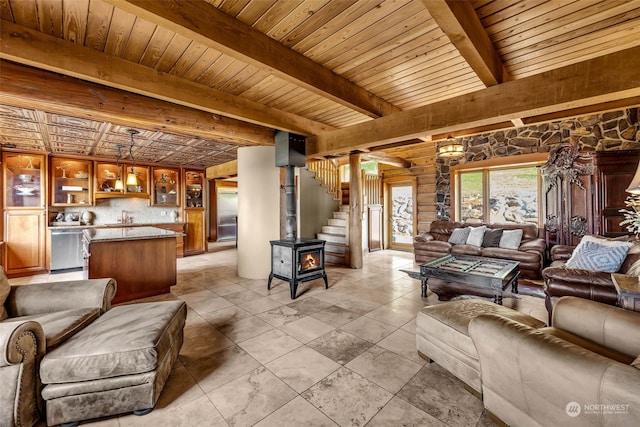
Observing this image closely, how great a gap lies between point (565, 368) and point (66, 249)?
7.87 meters

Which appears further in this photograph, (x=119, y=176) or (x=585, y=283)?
(x=119, y=176)

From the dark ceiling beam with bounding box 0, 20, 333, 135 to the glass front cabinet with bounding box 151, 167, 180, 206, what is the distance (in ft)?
16.6

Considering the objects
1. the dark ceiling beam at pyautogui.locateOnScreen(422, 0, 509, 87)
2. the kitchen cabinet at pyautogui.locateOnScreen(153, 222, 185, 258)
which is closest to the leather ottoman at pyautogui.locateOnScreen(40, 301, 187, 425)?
the dark ceiling beam at pyautogui.locateOnScreen(422, 0, 509, 87)

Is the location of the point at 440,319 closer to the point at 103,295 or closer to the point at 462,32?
the point at 462,32

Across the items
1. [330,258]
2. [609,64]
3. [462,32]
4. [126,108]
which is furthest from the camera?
[330,258]

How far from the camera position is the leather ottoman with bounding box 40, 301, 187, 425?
→ 5.06ft

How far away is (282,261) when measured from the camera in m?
4.12

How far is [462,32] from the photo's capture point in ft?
5.96

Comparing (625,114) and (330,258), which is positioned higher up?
(625,114)

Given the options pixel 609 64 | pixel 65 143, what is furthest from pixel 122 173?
pixel 609 64

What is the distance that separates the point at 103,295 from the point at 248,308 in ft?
5.20

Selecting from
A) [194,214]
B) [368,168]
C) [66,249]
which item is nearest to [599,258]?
[368,168]

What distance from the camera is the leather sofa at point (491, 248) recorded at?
486cm

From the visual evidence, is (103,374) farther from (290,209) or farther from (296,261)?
(290,209)
